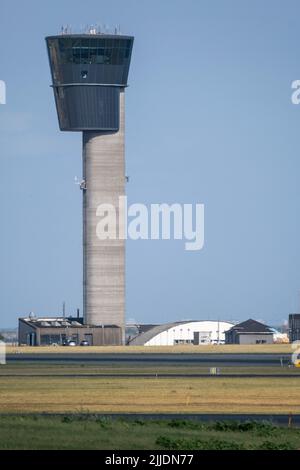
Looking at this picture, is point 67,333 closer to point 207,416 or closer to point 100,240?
point 100,240

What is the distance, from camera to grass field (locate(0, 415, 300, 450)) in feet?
113

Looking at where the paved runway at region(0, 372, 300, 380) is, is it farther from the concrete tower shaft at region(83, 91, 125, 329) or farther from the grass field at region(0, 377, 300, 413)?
the concrete tower shaft at region(83, 91, 125, 329)

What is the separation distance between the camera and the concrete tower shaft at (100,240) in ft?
594

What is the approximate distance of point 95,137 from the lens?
182 meters

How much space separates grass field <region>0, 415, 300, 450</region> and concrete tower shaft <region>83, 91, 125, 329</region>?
136 meters

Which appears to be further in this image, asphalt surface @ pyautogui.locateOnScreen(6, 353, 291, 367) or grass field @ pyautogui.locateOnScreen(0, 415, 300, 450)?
asphalt surface @ pyautogui.locateOnScreen(6, 353, 291, 367)

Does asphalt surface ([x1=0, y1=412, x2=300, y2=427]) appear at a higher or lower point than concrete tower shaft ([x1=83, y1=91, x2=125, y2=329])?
lower

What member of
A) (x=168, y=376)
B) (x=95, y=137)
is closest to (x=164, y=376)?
(x=168, y=376)

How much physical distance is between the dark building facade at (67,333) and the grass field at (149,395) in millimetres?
98174

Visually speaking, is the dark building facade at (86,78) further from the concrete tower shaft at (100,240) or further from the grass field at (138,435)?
the grass field at (138,435)

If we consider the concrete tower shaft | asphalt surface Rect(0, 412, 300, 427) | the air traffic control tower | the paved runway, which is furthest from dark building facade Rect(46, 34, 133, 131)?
asphalt surface Rect(0, 412, 300, 427)

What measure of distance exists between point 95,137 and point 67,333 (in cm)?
3363

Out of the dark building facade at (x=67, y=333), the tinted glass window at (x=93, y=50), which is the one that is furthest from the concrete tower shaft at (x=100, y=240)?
the tinted glass window at (x=93, y=50)
